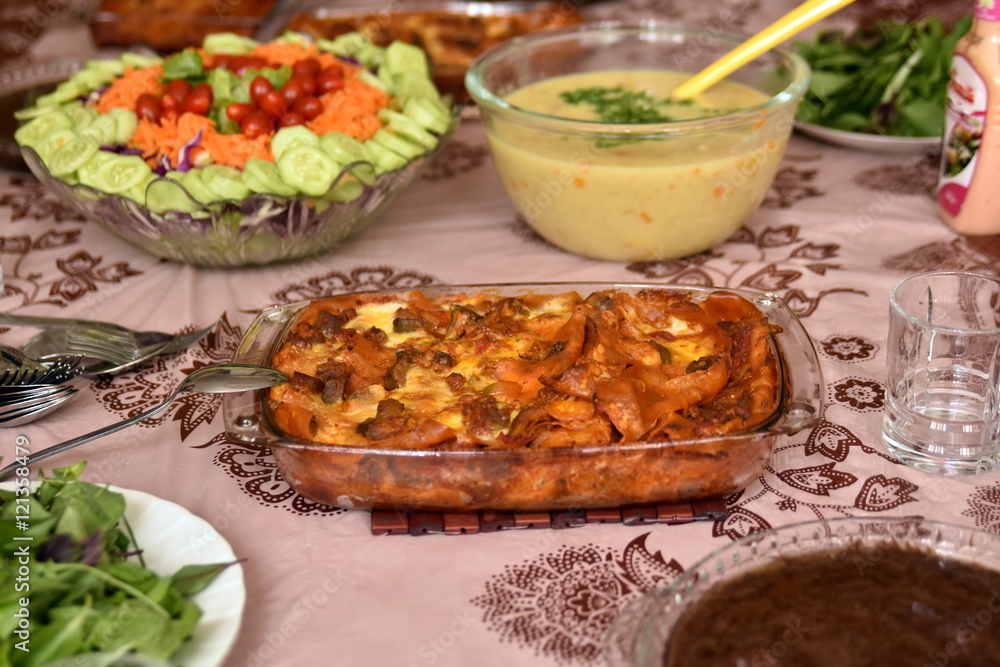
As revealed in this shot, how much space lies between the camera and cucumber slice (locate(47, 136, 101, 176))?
2209 millimetres

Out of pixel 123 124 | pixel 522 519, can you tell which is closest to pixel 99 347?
pixel 123 124

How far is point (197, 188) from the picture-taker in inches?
84.7

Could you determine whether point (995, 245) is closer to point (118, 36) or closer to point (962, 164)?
point (962, 164)

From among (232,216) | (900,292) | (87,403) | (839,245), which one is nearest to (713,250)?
(839,245)

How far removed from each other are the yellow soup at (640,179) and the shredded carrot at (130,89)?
90 cm

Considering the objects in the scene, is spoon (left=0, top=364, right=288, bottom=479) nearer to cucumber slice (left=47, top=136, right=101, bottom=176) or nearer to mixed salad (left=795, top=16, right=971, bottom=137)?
cucumber slice (left=47, top=136, right=101, bottom=176)

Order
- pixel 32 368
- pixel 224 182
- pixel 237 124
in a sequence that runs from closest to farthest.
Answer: pixel 32 368, pixel 224 182, pixel 237 124

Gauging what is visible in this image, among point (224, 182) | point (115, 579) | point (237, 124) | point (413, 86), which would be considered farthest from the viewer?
point (413, 86)

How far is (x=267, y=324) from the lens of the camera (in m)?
1.83

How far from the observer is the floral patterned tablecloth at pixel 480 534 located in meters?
1.40

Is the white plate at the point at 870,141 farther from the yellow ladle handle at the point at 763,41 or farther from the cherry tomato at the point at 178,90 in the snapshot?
the cherry tomato at the point at 178,90

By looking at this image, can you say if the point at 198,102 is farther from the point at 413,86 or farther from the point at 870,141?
the point at 870,141

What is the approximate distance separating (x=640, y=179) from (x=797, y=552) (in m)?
1.07

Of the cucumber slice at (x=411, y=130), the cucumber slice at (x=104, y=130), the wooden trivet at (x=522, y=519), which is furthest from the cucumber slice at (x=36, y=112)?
the wooden trivet at (x=522, y=519)
